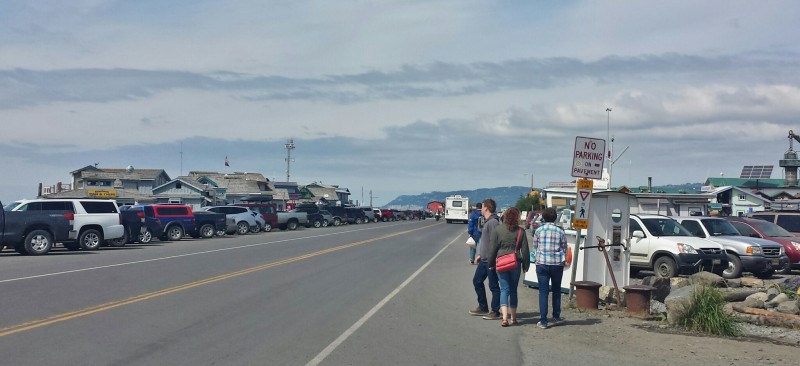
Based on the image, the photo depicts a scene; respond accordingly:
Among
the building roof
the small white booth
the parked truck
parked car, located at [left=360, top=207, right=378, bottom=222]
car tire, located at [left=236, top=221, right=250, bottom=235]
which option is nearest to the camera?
the small white booth

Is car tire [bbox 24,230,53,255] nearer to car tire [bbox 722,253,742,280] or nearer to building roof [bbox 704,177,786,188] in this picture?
car tire [bbox 722,253,742,280]

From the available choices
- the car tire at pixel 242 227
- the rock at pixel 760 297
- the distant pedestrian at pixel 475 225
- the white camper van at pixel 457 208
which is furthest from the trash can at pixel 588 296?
the white camper van at pixel 457 208

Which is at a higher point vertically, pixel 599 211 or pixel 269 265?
pixel 599 211

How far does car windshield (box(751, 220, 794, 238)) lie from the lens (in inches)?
952

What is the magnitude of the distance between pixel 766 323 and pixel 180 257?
720 inches

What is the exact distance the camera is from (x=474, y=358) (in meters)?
9.25

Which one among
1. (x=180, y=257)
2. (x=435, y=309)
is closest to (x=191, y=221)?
(x=180, y=257)

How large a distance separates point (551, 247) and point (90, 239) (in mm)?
21886

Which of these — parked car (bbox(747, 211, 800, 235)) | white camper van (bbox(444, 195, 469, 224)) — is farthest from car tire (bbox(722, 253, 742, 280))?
white camper van (bbox(444, 195, 469, 224))

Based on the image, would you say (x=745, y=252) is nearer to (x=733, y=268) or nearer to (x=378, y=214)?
(x=733, y=268)

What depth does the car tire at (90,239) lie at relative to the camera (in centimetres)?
2838

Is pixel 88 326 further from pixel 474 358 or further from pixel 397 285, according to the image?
pixel 397 285

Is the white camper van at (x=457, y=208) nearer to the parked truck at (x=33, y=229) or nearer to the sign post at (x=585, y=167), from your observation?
the parked truck at (x=33, y=229)

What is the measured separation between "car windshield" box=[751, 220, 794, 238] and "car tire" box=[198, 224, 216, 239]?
27555mm
